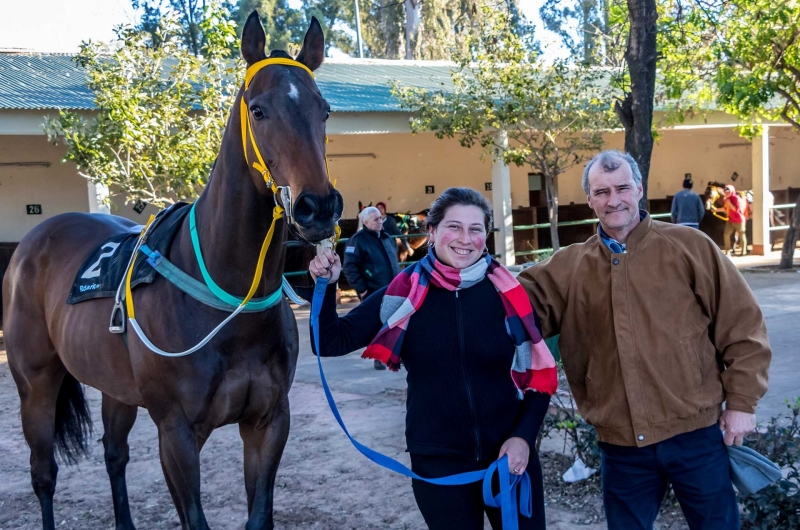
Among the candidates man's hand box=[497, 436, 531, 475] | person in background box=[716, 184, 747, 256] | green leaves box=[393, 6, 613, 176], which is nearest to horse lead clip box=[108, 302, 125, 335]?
man's hand box=[497, 436, 531, 475]

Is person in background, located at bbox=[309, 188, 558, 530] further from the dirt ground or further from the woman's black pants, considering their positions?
the dirt ground

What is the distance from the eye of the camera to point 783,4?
11758 mm

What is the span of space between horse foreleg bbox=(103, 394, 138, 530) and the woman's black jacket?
2376mm

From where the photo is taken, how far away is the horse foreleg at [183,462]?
3.09 m

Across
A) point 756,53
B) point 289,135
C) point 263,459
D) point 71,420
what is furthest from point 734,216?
point 289,135

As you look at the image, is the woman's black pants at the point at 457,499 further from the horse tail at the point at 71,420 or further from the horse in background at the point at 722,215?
the horse in background at the point at 722,215

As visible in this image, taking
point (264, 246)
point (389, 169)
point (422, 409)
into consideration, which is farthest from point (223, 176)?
point (389, 169)

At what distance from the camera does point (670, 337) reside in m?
2.66

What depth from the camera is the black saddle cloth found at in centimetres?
339

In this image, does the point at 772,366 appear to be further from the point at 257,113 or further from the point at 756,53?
the point at 756,53

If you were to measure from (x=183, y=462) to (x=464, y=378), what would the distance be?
4.07 feet

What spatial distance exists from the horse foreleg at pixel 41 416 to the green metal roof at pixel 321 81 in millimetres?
8092

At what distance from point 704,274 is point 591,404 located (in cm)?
60

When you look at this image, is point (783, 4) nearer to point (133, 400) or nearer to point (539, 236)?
point (539, 236)
